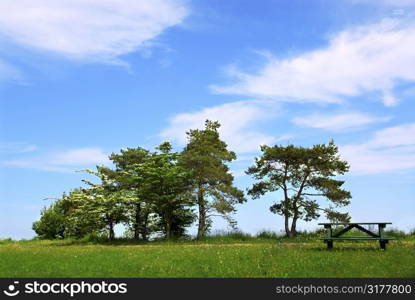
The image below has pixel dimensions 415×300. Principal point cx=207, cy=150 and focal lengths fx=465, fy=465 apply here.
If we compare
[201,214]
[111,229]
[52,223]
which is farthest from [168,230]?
[52,223]

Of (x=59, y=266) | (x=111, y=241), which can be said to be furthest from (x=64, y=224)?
(x=59, y=266)

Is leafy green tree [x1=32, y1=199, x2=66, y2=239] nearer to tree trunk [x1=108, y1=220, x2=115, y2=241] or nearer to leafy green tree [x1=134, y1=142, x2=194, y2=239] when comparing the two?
tree trunk [x1=108, y1=220, x2=115, y2=241]

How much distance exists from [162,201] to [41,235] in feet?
67.0

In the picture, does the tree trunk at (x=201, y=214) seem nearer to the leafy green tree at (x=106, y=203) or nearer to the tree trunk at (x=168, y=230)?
the tree trunk at (x=168, y=230)

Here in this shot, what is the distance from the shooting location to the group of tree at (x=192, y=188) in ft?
124

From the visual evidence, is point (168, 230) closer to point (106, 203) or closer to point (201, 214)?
point (201, 214)
